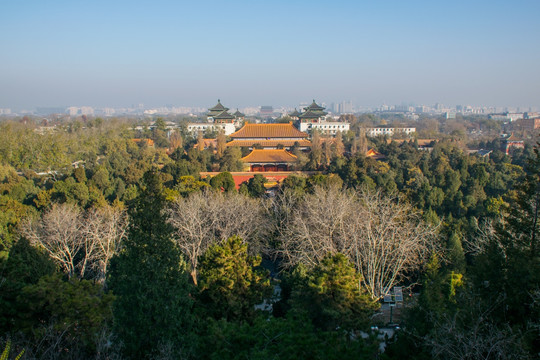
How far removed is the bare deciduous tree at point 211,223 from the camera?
12859mm

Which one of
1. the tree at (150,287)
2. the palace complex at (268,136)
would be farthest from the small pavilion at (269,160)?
the tree at (150,287)

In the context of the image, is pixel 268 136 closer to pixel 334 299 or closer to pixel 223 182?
pixel 223 182

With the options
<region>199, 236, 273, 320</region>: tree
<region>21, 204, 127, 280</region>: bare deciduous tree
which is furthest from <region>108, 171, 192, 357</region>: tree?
<region>21, 204, 127, 280</region>: bare deciduous tree

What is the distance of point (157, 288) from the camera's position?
22.5 feet

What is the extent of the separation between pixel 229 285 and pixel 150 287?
1979mm

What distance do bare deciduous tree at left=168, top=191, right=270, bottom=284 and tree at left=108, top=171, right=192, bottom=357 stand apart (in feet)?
16.6

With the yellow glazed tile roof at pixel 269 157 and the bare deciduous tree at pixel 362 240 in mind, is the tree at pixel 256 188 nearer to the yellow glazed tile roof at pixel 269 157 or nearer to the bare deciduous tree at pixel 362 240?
the bare deciduous tree at pixel 362 240

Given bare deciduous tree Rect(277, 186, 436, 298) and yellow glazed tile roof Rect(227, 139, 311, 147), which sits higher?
yellow glazed tile roof Rect(227, 139, 311, 147)

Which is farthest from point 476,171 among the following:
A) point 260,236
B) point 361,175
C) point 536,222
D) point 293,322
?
point 293,322

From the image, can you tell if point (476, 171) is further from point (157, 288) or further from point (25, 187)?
point (25, 187)

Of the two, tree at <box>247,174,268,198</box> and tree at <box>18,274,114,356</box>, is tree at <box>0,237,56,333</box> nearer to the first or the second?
tree at <box>18,274,114,356</box>

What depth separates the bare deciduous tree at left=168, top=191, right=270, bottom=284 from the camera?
12859 millimetres

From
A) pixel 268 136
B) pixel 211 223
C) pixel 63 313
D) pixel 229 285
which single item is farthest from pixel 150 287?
pixel 268 136

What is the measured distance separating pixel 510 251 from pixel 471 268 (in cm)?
71
